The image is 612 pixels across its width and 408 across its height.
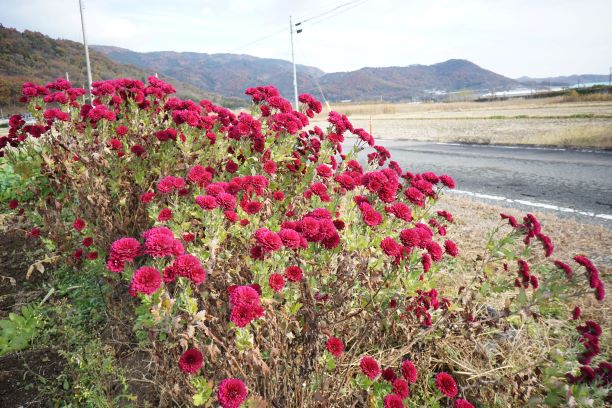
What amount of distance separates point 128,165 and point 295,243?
2.20m

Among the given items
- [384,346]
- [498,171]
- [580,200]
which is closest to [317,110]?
[384,346]

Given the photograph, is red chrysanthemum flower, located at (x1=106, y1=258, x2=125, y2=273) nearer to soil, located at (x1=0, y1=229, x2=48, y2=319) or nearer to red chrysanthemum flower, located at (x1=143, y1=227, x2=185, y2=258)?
red chrysanthemum flower, located at (x1=143, y1=227, x2=185, y2=258)

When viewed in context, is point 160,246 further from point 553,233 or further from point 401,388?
point 553,233

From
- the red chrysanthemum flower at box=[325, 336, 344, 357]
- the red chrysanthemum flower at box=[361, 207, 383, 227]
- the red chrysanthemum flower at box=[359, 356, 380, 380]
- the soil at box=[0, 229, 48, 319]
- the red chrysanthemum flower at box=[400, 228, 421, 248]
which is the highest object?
the red chrysanthemum flower at box=[361, 207, 383, 227]

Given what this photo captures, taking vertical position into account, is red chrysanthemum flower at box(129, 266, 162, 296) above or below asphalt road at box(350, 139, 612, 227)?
above

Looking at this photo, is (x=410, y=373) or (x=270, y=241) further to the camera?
(x=410, y=373)

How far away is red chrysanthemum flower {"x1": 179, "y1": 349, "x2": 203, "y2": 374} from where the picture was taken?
4.30 feet

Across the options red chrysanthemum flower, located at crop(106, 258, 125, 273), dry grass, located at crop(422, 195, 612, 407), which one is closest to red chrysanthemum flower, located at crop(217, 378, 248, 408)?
red chrysanthemum flower, located at crop(106, 258, 125, 273)

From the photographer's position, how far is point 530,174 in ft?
25.6

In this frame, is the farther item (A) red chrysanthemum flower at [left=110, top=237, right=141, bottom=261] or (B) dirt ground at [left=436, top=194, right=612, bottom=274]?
(B) dirt ground at [left=436, top=194, right=612, bottom=274]

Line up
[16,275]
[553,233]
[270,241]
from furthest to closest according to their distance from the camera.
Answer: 1. [553,233]
2. [16,275]
3. [270,241]

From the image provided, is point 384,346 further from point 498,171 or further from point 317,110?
point 498,171

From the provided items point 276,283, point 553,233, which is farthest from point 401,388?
point 553,233

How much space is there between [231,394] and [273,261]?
1.98 feet
